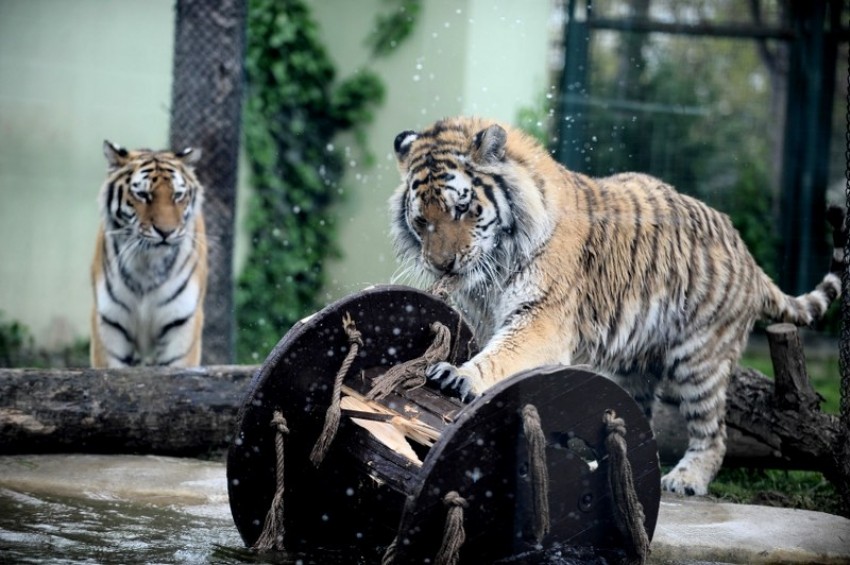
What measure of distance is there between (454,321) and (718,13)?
6143 mm

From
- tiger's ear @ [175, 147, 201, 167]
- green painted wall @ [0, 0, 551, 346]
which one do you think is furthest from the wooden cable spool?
green painted wall @ [0, 0, 551, 346]

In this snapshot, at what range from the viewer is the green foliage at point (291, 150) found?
9094mm

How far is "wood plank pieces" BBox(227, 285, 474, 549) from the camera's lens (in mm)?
3100

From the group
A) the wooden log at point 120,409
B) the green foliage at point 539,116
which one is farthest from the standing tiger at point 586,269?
the green foliage at point 539,116

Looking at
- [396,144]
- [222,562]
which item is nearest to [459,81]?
[396,144]

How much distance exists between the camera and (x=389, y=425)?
3.08m

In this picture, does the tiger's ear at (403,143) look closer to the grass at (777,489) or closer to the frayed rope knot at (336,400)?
the frayed rope knot at (336,400)

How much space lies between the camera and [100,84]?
8695 mm

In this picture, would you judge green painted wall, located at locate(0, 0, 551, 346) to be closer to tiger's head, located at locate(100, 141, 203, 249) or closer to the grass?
tiger's head, located at locate(100, 141, 203, 249)

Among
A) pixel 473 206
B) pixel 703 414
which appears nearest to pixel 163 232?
pixel 473 206

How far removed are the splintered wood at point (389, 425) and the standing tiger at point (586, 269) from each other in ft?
1.12

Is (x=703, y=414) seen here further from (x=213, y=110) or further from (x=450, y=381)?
(x=213, y=110)

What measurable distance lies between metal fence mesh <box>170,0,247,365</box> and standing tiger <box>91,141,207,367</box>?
1100 mm

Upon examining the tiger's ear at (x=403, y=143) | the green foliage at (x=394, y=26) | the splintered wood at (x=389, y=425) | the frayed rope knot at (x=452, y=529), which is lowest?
the frayed rope knot at (x=452, y=529)
